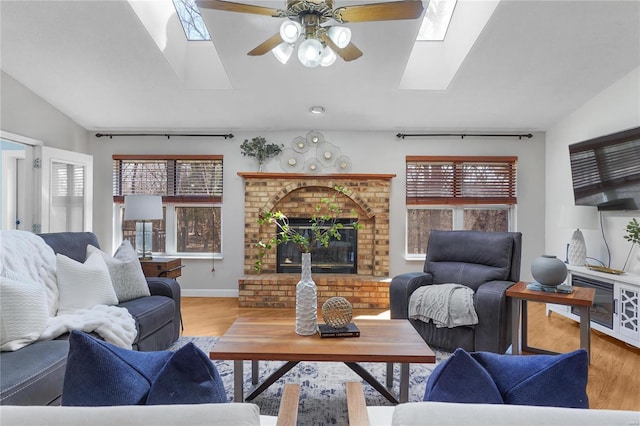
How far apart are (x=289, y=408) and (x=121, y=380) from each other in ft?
1.65

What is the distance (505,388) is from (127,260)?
2.78 m

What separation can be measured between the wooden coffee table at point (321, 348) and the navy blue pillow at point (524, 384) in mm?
1036

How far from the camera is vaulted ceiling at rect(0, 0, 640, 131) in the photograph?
115 inches

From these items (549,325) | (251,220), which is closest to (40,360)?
(251,220)

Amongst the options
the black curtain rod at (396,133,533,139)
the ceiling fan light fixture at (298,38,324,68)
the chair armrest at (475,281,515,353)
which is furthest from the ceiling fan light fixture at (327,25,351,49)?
the black curtain rod at (396,133,533,139)

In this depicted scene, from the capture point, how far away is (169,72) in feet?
12.0

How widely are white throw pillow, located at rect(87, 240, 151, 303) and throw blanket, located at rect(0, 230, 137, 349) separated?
0.35m

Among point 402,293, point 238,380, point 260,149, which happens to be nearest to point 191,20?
point 260,149

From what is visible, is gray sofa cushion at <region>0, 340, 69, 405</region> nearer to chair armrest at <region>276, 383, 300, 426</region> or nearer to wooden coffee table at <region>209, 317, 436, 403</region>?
wooden coffee table at <region>209, 317, 436, 403</region>

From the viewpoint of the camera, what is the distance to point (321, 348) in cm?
186

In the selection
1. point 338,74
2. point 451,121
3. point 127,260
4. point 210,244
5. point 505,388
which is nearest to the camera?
point 505,388

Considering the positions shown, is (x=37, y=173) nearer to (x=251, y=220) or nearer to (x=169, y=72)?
(x=169, y=72)

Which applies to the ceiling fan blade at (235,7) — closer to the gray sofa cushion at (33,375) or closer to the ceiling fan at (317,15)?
the ceiling fan at (317,15)

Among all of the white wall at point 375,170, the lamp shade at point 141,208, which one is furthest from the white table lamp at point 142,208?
the white wall at point 375,170
